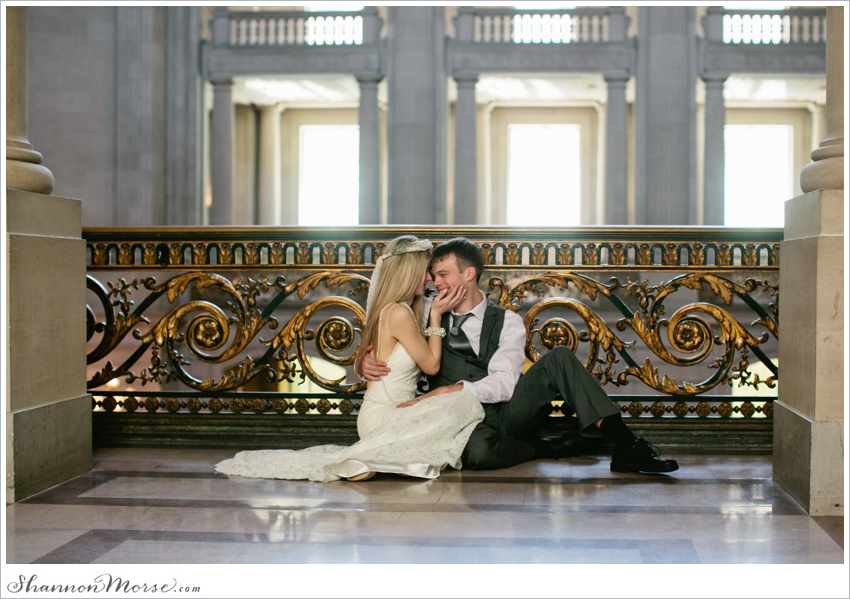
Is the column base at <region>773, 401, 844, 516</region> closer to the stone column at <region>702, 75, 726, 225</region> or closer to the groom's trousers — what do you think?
the groom's trousers

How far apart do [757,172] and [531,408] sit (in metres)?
19.5

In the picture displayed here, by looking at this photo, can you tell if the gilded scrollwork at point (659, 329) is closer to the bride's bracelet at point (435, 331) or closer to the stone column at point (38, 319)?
the bride's bracelet at point (435, 331)

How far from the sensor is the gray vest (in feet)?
14.6

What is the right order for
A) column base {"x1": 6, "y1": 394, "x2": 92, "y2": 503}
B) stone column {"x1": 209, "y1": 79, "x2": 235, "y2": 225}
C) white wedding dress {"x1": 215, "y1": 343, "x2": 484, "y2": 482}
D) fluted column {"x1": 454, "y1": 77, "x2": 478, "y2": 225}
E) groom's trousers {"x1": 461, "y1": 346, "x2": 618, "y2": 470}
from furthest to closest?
stone column {"x1": 209, "y1": 79, "x2": 235, "y2": 225}
fluted column {"x1": 454, "y1": 77, "x2": 478, "y2": 225}
groom's trousers {"x1": 461, "y1": 346, "x2": 618, "y2": 470}
white wedding dress {"x1": 215, "y1": 343, "x2": 484, "y2": 482}
column base {"x1": 6, "y1": 394, "x2": 92, "y2": 503}

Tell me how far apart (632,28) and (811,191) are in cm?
1486

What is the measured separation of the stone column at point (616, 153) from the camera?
53.5ft

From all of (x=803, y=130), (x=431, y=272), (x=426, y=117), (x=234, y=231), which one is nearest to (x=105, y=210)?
(x=426, y=117)

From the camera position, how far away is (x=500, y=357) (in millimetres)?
4375

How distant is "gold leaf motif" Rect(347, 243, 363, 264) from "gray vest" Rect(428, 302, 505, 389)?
31.7 inches

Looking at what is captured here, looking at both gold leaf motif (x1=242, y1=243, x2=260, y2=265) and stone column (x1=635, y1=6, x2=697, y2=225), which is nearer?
gold leaf motif (x1=242, y1=243, x2=260, y2=265)

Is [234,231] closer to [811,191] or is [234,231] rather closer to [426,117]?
[811,191]

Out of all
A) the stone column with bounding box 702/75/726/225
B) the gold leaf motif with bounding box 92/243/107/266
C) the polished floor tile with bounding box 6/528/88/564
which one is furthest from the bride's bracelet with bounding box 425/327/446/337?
the stone column with bounding box 702/75/726/225

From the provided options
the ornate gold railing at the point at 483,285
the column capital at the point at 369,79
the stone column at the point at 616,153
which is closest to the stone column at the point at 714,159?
the stone column at the point at 616,153

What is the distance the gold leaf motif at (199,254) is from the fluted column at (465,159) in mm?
11629
